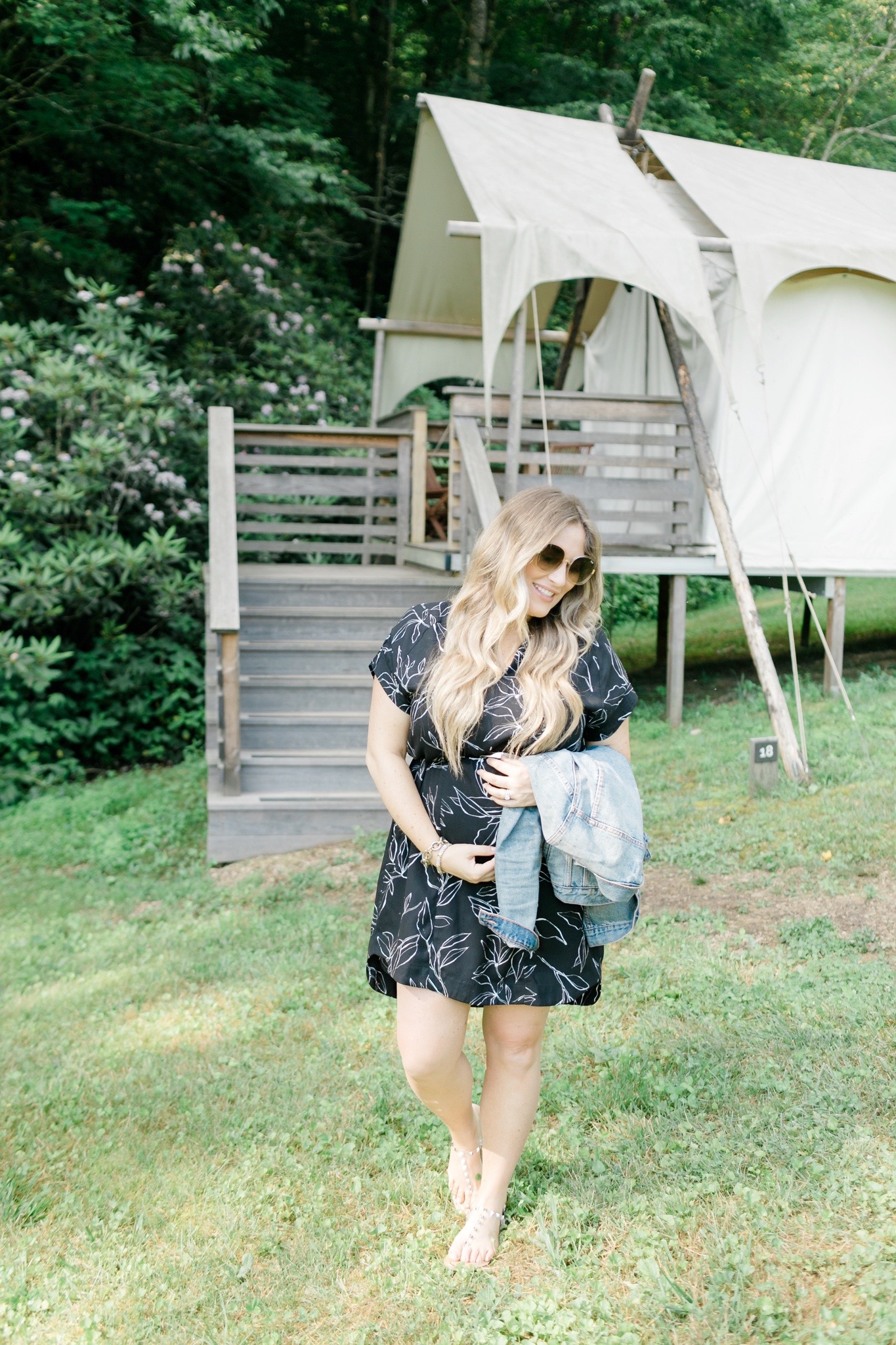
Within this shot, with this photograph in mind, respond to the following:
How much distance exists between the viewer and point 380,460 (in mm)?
9688

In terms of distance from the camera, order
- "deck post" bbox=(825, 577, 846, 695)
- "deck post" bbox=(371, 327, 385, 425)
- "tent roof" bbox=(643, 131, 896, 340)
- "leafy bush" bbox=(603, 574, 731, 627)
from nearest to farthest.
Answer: "tent roof" bbox=(643, 131, 896, 340) < "deck post" bbox=(825, 577, 846, 695) < "deck post" bbox=(371, 327, 385, 425) < "leafy bush" bbox=(603, 574, 731, 627)

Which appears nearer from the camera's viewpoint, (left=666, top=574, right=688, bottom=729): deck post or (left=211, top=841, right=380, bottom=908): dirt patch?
(left=211, top=841, right=380, bottom=908): dirt patch

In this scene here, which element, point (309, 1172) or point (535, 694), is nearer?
point (535, 694)

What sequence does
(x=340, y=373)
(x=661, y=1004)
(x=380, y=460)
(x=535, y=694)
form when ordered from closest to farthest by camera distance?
(x=535, y=694) → (x=661, y=1004) → (x=380, y=460) → (x=340, y=373)

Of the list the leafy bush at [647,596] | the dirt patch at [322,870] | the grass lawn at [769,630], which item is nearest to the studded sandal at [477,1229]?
the dirt patch at [322,870]

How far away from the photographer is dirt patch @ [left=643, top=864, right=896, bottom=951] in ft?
14.0

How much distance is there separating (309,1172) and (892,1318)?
59.9 inches

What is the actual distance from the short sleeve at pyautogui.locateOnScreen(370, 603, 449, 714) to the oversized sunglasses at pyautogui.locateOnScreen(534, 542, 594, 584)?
271 mm

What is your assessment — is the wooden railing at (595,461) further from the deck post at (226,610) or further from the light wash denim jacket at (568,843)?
the light wash denim jacket at (568,843)

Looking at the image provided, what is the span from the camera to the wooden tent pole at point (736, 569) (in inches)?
238

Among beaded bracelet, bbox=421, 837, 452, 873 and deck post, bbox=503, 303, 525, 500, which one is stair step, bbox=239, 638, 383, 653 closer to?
deck post, bbox=503, 303, 525, 500

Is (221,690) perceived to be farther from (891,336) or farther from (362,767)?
(891,336)

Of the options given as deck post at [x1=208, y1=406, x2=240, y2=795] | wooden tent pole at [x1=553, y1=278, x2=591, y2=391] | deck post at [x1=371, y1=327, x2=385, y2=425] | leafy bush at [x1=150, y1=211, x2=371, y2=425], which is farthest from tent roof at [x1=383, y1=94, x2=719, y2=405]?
leafy bush at [x1=150, y1=211, x2=371, y2=425]

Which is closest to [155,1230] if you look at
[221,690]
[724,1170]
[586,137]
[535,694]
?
[724,1170]
